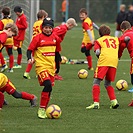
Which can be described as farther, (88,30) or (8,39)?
(88,30)

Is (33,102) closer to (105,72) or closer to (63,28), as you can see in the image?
(105,72)

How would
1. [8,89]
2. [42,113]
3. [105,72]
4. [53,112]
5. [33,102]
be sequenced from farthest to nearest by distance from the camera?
[33,102] < [105,72] < [8,89] < [42,113] < [53,112]

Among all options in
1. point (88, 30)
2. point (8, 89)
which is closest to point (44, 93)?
point (8, 89)

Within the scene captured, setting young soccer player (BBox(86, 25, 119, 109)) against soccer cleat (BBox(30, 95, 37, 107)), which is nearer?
young soccer player (BBox(86, 25, 119, 109))

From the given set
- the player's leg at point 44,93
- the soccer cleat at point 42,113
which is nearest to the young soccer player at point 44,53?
the player's leg at point 44,93

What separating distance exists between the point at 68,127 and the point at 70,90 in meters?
4.67

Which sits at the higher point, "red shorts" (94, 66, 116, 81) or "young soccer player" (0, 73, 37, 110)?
"red shorts" (94, 66, 116, 81)

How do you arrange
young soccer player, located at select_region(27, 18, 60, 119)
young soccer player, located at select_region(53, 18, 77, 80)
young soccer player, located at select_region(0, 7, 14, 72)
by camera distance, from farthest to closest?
young soccer player, located at select_region(0, 7, 14, 72), young soccer player, located at select_region(53, 18, 77, 80), young soccer player, located at select_region(27, 18, 60, 119)

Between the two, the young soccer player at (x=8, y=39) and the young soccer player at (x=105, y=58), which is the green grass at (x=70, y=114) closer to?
the young soccer player at (x=105, y=58)

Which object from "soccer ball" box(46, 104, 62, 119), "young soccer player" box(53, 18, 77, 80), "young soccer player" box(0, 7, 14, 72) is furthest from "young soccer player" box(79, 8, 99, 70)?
"soccer ball" box(46, 104, 62, 119)

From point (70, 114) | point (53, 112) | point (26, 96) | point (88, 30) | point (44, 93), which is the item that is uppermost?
point (88, 30)

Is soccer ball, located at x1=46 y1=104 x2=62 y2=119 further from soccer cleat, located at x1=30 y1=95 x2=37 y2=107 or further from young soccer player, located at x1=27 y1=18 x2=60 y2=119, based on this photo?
soccer cleat, located at x1=30 y1=95 x2=37 y2=107

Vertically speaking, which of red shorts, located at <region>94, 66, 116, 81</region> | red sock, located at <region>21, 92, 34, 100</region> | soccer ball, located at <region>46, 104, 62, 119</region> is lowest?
soccer ball, located at <region>46, 104, 62, 119</region>

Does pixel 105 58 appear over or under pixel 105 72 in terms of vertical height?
over
